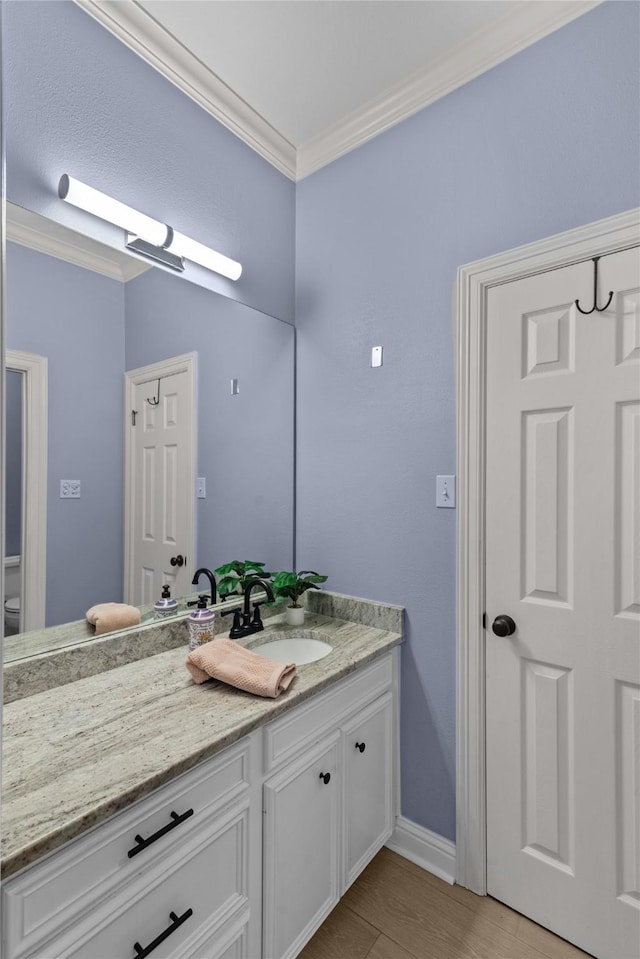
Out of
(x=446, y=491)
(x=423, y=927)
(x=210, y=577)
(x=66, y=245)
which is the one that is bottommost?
(x=423, y=927)

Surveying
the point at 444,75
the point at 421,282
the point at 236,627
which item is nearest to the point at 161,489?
the point at 236,627

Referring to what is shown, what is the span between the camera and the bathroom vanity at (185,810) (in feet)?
2.83

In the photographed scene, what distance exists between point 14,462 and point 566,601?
1.62 metres

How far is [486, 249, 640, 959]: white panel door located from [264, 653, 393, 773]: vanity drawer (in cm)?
38

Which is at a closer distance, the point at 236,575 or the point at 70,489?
the point at 70,489

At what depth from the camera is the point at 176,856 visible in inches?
40.3

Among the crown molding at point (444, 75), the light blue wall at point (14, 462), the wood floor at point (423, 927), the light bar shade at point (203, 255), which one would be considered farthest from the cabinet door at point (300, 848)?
the crown molding at point (444, 75)

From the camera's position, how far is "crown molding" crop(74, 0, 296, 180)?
4.92 feet

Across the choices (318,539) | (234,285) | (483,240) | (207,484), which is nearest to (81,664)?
(207,484)

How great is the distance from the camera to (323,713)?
1.45 m

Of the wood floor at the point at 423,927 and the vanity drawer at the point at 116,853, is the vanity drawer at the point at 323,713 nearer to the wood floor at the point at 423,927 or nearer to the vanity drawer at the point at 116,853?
the vanity drawer at the point at 116,853

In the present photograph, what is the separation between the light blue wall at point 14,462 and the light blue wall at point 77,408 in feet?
0.26

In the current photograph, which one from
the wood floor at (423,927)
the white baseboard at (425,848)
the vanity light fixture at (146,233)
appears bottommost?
the wood floor at (423,927)

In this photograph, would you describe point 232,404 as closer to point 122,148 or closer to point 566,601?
point 122,148
